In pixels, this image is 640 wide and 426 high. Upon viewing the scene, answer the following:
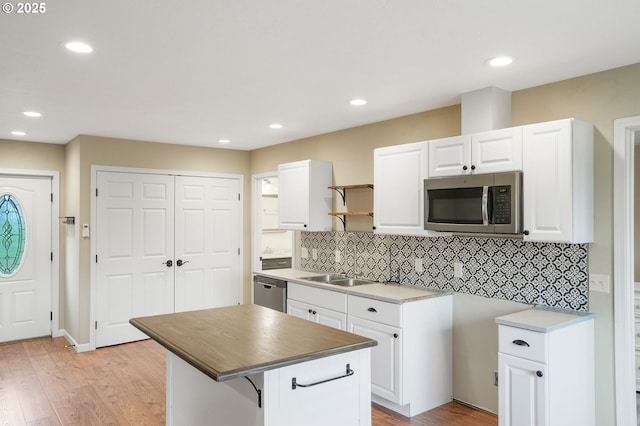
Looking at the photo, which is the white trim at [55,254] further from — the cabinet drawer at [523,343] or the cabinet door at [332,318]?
the cabinet drawer at [523,343]

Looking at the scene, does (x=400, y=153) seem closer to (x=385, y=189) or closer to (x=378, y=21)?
(x=385, y=189)

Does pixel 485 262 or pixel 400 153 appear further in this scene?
pixel 400 153

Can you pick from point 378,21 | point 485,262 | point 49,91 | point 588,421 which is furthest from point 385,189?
point 49,91

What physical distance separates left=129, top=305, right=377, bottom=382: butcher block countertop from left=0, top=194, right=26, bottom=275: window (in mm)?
3822

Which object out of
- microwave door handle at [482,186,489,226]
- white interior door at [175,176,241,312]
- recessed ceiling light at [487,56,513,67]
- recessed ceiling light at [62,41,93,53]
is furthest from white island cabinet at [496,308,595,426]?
white interior door at [175,176,241,312]

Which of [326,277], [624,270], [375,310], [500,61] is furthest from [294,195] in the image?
[624,270]

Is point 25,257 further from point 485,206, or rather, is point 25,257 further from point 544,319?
point 544,319

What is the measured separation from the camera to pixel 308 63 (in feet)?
9.18

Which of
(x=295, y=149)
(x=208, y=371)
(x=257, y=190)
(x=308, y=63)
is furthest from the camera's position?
(x=257, y=190)

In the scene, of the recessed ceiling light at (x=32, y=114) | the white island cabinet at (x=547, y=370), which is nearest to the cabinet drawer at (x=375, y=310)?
the white island cabinet at (x=547, y=370)

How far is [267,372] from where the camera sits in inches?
74.4

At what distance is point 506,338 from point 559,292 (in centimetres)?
59

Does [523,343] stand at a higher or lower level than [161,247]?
lower

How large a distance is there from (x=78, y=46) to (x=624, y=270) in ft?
11.4
